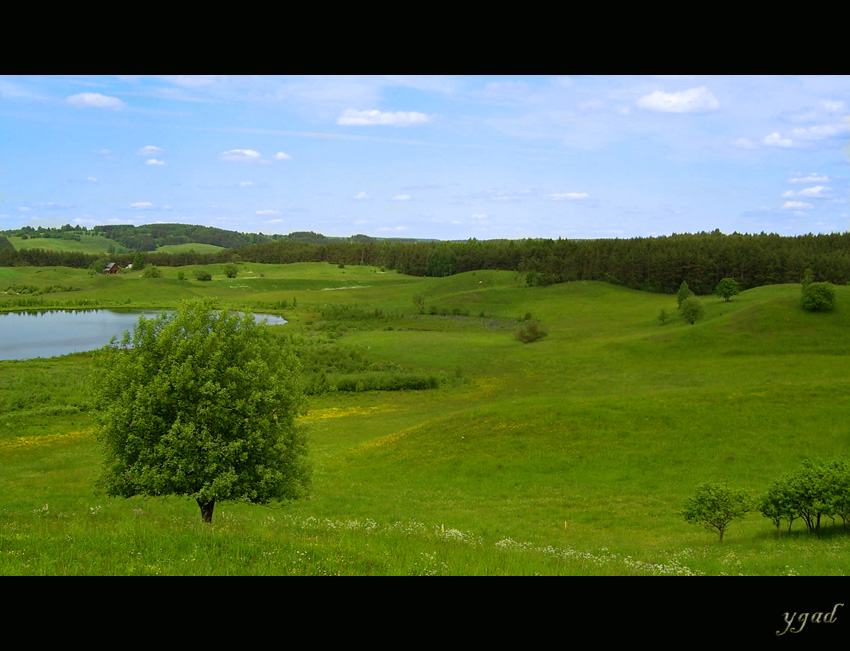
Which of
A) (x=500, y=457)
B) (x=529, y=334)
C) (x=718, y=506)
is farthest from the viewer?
(x=529, y=334)

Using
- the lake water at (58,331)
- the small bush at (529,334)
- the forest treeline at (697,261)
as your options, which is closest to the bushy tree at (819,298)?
→ the small bush at (529,334)

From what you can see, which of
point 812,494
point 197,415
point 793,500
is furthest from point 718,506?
point 197,415

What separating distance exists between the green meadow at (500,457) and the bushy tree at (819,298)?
1478mm

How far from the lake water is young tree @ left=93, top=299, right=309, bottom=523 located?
57.6m

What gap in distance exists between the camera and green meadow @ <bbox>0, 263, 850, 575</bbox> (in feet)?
36.5

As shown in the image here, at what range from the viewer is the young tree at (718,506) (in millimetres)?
21125

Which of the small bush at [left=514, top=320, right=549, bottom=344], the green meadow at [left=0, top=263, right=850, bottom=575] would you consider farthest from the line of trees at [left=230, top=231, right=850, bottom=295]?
the small bush at [left=514, top=320, right=549, bottom=344]

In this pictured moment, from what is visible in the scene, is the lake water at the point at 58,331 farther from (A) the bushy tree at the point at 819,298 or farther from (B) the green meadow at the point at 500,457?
(A) the bushy tree at the point at 819,298

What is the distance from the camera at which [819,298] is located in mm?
84250

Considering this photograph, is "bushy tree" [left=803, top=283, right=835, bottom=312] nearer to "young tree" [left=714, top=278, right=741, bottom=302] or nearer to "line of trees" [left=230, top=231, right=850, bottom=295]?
"young tree" [left=714, top=278, right=741, bottom=302]

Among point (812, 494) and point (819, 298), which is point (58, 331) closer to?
point (812, 494)

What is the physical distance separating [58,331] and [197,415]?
110025mm

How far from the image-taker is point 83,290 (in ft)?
610

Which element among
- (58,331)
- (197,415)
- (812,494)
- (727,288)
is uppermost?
(727,288)
